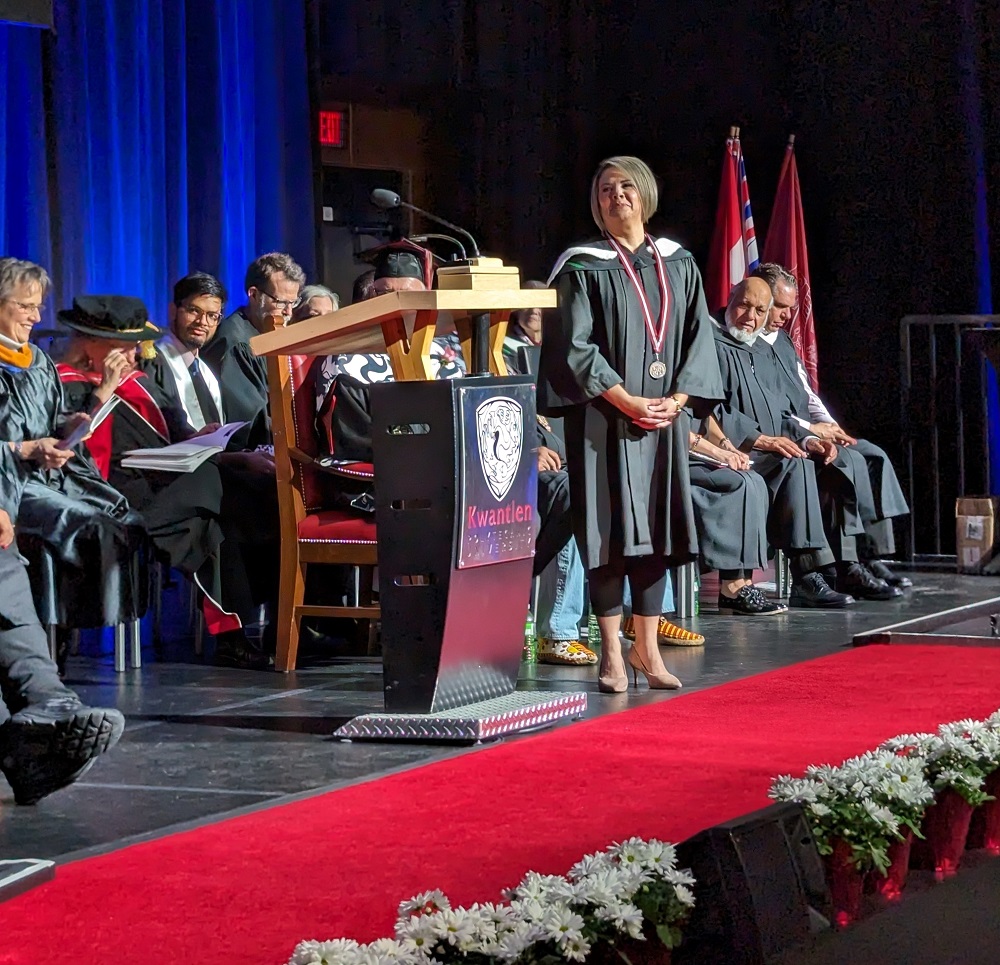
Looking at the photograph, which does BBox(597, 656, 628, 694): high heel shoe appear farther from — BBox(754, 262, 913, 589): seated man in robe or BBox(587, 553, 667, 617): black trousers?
BBox(754, 262, 913, 589): seated man in robe

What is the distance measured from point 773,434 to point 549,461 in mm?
1561

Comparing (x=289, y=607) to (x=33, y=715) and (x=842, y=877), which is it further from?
(x=842, y=877)

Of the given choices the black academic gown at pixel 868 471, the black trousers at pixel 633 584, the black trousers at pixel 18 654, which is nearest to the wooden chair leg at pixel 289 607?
the black trousers at pixel 633 584

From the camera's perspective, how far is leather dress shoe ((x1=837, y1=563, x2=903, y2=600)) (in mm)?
6684

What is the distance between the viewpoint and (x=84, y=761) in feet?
9.71

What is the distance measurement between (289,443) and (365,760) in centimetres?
168

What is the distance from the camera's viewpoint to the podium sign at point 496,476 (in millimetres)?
3637

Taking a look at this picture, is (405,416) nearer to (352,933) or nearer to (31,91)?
(352,933)

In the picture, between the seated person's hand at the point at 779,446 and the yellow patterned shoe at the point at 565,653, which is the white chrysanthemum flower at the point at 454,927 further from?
the seated person's hand at the point at 779,446

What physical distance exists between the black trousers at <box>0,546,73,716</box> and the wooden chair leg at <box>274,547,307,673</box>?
6.01ft

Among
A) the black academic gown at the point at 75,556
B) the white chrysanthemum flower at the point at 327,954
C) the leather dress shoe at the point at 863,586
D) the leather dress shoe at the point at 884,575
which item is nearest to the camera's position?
the white chrysanthemum flower at the point at 327,954

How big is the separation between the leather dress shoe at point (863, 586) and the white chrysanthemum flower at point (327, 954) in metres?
5.19

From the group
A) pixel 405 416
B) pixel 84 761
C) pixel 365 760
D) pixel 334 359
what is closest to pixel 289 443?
pixel 334 359

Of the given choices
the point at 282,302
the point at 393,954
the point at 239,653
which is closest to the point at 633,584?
the point at 239,653
